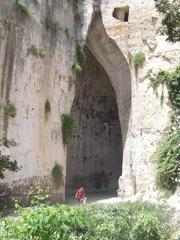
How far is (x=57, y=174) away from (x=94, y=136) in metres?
7.37

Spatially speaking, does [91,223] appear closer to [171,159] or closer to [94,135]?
[171,159]

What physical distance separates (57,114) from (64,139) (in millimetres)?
1124

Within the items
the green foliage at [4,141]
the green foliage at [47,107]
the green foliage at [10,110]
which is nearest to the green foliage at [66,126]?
the green foliage at [47,107]

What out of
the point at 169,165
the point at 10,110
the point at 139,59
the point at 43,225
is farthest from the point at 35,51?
the point at 43,225

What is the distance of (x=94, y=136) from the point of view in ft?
89.3

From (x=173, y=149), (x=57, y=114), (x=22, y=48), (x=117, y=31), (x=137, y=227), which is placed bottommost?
(x=137, y=227)

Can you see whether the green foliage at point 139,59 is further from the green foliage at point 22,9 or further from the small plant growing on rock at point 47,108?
the green foliage at point 22,9

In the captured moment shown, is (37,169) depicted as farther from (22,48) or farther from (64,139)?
(22,48)

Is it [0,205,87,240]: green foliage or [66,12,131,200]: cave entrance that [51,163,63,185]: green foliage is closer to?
[66,12,131,200]: cave entrance

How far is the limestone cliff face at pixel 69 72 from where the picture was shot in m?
18.2

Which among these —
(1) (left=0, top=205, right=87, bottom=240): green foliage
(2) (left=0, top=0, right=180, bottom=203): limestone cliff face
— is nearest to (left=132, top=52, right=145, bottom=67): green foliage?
(2) (left=0, top=0, right=180, bottom=203): limestone cliff face

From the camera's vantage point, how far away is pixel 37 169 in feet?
62.9

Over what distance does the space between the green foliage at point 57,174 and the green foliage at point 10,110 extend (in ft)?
11.0

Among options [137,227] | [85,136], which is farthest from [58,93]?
[137,227]
